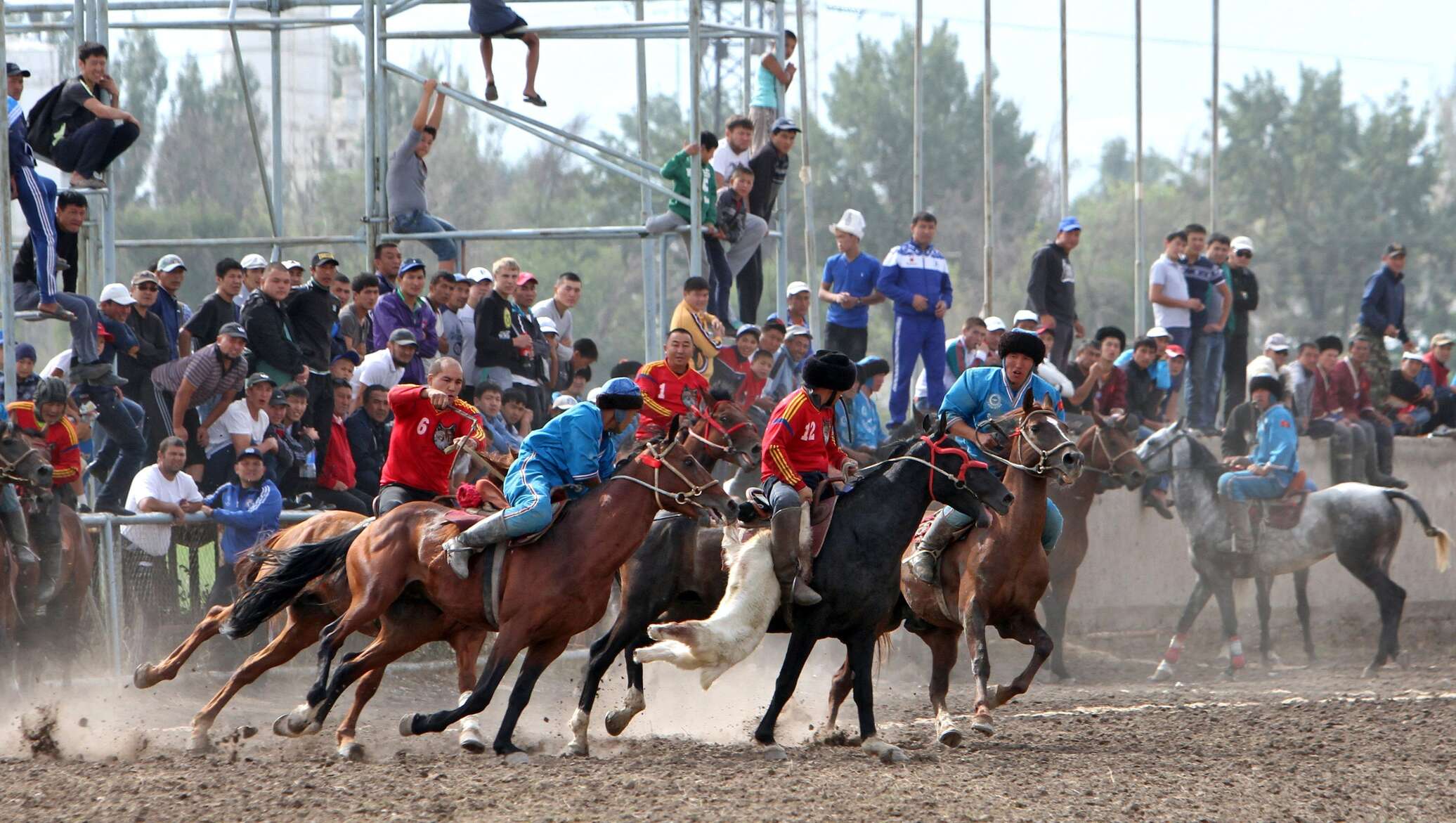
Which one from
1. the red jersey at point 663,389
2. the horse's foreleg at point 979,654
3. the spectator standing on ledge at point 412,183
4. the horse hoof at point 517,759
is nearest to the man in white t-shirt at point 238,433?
the red jersey at point 663,389

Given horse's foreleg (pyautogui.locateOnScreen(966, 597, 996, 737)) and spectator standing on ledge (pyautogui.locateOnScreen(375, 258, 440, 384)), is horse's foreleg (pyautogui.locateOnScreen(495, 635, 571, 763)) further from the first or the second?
spectator standing on ledge (pyautogui.locateOnScreen(375, 258, 440, 384))

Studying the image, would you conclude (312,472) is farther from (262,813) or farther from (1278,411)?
(1278,411)

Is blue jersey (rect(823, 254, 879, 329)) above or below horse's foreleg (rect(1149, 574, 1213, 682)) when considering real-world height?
above

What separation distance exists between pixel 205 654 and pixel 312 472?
62.1 inches

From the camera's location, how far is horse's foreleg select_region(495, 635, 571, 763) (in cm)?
936

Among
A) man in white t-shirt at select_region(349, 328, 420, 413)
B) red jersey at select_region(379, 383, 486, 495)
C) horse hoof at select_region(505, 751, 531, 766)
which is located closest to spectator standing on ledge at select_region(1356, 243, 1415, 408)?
man in white t-shirt at select_region(349, 328, 420, 413)

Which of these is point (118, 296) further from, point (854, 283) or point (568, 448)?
point (854, 283)

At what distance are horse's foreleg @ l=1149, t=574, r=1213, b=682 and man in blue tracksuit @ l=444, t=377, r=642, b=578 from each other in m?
8.00

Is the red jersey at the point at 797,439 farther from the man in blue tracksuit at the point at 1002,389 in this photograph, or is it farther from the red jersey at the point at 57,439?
the red jersey at the point at 57,439

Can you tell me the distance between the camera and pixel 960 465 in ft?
32.4

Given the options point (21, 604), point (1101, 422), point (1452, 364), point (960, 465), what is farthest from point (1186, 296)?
point (1452, 364)

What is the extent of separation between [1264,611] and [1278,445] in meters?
1.65

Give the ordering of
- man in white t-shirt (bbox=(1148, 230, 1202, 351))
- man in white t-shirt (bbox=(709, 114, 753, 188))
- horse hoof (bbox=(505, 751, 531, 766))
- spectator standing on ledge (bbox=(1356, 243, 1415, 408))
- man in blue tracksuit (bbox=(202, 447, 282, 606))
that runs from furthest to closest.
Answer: spectator standing on ledge (bbox=(1356, 243, 1415, 408)), man in white t-shirt (bbox=(1148, 230, 1202, 351)), man in white t-shirt (bbox=(709, 114, 753, 188)), man in blue tracksuit (bbox=(202, 447, 282, 606)), horse hoof (bbox=(505, 751, 531, 766))

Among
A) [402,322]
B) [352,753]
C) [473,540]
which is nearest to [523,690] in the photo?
[473,540]
